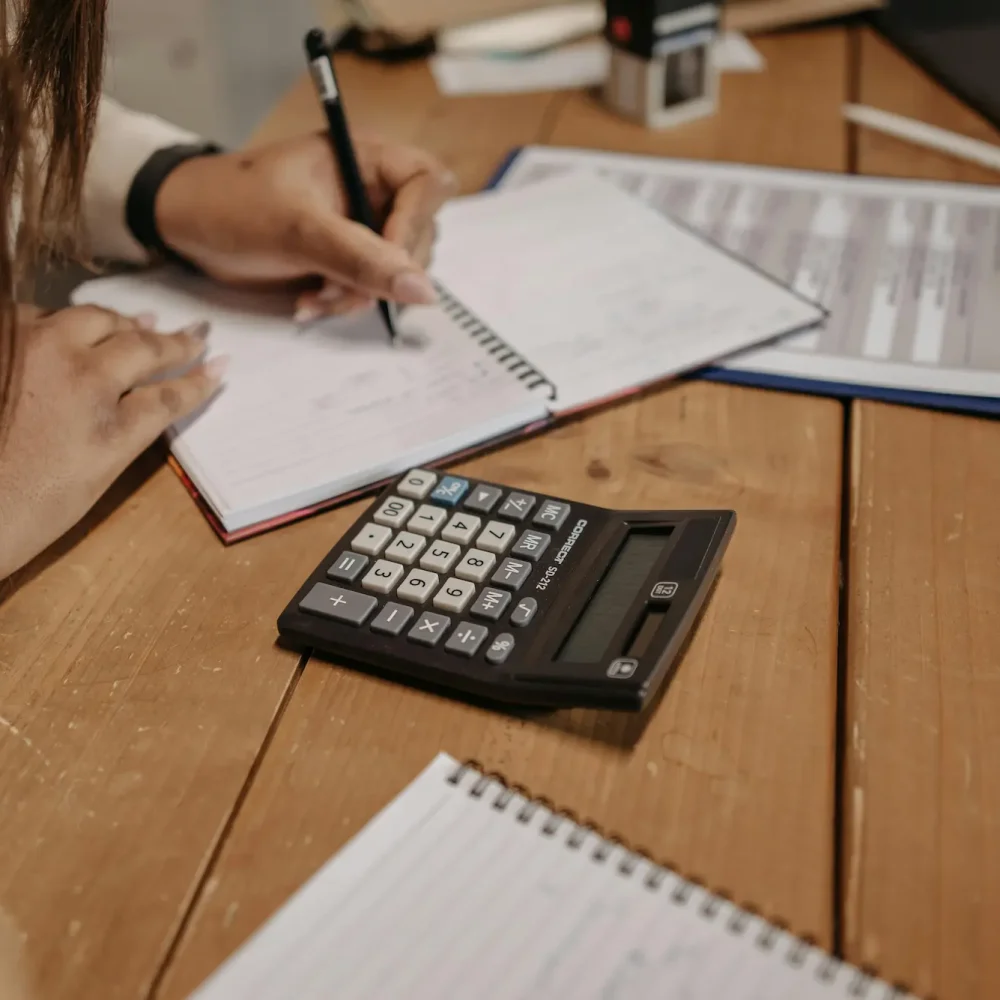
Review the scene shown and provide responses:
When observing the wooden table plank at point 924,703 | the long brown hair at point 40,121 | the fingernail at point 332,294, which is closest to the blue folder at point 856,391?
the wooden table plank at point 924,703

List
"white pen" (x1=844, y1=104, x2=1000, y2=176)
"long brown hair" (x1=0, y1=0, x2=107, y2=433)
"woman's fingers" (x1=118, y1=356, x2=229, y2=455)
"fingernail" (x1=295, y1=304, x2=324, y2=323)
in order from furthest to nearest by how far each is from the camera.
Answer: "white pen" (x1=844, y1=104, x2=1000, y2=176), "fingernail" (x1=295, y1=304, x2=324, y2=323), "woman's fingers" (x1=118, y1=356, x2=229, y2=455), "long brown hair" (x1=0, y1=0, x2=107, y2=433)

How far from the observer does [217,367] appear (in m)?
0.56

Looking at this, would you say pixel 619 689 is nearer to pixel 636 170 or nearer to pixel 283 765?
pixel 283 765

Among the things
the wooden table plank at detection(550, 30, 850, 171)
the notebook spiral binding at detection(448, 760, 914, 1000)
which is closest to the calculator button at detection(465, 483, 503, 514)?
the notebook spiral binding at detection(448, 760, 914, 1000)

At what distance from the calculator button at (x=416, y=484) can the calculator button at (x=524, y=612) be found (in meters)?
0.08

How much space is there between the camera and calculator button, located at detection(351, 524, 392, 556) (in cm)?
44

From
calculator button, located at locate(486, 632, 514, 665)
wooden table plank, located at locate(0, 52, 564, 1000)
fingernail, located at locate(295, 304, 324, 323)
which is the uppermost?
fingernail, located at locate(295, 304, 324, 323)

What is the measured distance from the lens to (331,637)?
1.35 ft

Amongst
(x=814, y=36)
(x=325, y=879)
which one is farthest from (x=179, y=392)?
(x=814, y=36)

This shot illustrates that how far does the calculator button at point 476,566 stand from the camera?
0.43 m

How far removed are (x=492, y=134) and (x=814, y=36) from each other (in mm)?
375

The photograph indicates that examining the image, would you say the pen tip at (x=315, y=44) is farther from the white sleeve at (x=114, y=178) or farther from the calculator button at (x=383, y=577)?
the calculator button at (x=383, y=577)

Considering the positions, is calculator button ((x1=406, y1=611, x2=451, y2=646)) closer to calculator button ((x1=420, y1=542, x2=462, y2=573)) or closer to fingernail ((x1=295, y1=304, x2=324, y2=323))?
calculator button ((x1=420, y1=542, x2=462, y2=573))

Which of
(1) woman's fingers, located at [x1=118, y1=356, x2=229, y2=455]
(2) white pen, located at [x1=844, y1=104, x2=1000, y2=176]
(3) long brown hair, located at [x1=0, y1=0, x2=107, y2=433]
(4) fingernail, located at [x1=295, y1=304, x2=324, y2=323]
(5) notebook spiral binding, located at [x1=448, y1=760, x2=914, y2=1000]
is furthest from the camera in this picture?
(2) white pen, located at [x1=844, y1=104, x2=1000, y2=176]
